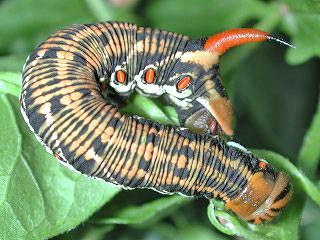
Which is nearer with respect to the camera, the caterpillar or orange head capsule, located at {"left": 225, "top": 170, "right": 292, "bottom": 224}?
the caterpillar

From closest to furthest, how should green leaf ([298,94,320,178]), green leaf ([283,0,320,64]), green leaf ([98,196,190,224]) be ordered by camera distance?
green leaf ([98,196,190,224]), green leaf ([298,94,320,178]), green leaf ([283,0,320,64])

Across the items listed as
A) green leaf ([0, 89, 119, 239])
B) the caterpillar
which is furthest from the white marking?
green leaf ([0, 89, 119, 239])

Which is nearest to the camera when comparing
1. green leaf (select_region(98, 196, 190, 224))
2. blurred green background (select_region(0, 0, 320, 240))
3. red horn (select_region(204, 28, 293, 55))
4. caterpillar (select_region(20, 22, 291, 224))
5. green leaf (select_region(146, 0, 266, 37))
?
caterpillar (select_region(20, 22, 291, 224))

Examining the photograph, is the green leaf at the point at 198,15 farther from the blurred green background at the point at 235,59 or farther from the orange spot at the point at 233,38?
the orange spot at the point at 233,38

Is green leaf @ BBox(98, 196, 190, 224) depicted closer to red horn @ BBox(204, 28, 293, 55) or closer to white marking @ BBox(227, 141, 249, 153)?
white marking @ BBox(227, 141, 249, 153)

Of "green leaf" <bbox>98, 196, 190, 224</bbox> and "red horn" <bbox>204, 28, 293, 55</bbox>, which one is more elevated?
"red horn" <bbox>204, 28, 293, 55</bbox>

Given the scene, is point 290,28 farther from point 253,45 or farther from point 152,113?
point 152,113

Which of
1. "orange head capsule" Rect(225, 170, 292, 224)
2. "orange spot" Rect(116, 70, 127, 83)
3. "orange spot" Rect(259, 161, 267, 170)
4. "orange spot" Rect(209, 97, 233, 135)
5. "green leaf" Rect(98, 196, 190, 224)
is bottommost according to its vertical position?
"green leaf" Rect(98, 196, 190, 224)

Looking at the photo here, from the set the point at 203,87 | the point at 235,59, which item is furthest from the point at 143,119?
the point at 235,59

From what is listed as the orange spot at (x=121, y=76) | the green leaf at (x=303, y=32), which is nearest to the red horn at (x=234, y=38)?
the orange spot at (x=121, y=76)
